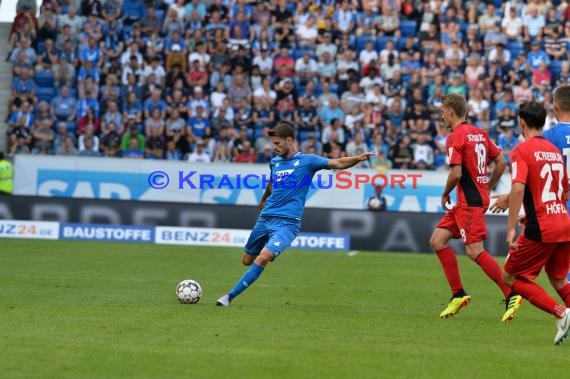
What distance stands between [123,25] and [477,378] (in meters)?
25.1

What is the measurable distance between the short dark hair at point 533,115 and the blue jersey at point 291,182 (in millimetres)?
3461

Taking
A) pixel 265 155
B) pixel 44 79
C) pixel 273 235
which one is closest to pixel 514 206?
pixel 273 235

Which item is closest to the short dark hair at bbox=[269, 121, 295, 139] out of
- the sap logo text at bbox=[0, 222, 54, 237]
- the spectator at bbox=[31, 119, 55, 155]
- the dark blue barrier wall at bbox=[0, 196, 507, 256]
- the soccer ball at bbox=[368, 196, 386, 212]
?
the dark blue barrier wall at bbox=[0, 196, 507, 256]

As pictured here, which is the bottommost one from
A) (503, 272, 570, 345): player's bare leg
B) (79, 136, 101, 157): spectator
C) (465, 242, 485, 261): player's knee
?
(79, 136, 101, 157): spectator

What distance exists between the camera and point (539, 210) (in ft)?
32.1

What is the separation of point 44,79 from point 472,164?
66.6 ft

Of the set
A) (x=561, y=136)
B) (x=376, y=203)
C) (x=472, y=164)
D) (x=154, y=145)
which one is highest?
(x=561, y=136)

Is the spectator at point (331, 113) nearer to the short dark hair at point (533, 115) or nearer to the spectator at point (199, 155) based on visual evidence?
the spectator at point (199, 155)

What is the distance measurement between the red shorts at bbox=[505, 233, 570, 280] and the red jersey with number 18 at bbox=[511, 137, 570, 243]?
11cm

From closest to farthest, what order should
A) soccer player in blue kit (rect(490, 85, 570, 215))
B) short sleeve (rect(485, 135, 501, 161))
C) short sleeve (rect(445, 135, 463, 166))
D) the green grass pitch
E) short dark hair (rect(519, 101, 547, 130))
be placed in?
the green grass pitch
short dark hair (rect(519, 101, 547, 130))
soccer player in blue kit (rect(490, 85, 570, 215))
short sleeve (rect(445, 135, 463, 166))
short sleeve (rect(485, 135, 501, 161))

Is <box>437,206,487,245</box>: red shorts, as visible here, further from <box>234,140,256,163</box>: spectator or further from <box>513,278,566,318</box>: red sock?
<box>234,140,256,163</box>: spectator

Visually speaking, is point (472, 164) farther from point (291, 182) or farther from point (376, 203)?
point (376, 203)

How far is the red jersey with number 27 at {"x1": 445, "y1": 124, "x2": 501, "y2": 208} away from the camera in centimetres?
1215

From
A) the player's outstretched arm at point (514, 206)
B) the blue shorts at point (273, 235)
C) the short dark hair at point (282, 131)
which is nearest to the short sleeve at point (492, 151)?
the short dark hair at point (282, 131)
